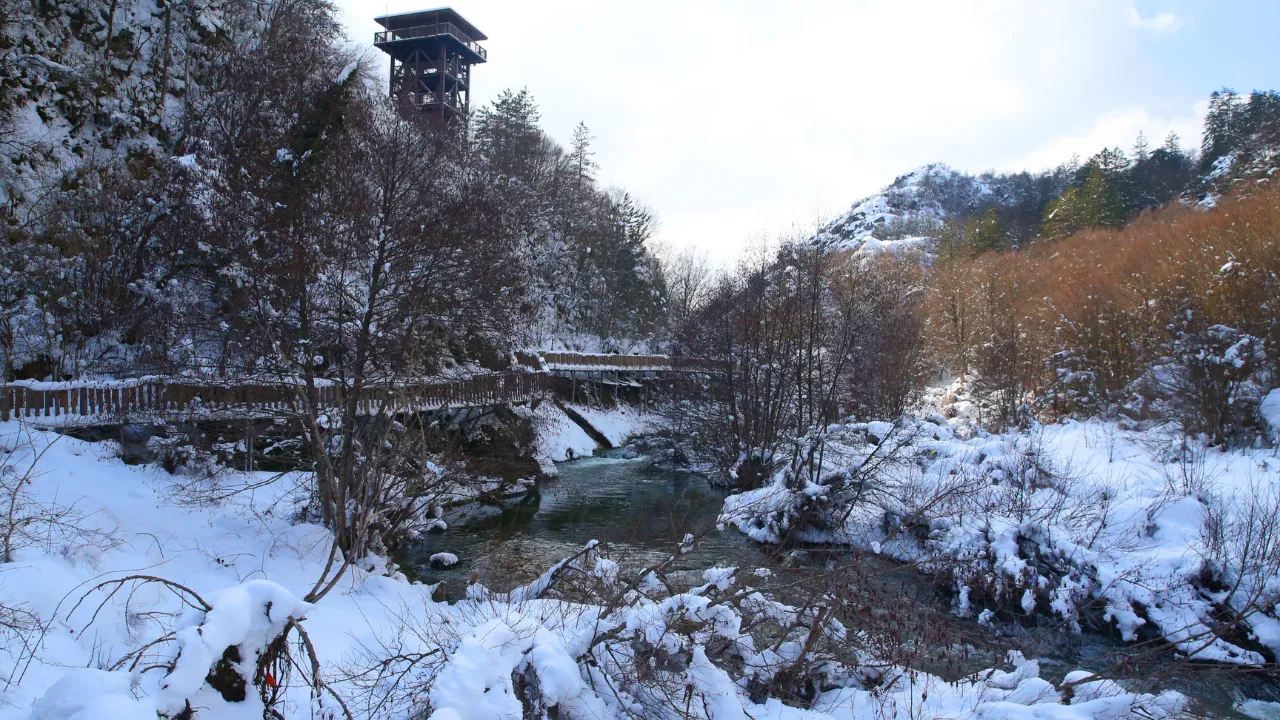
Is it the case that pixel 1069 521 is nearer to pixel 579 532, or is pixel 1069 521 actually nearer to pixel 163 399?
pixel 579 532

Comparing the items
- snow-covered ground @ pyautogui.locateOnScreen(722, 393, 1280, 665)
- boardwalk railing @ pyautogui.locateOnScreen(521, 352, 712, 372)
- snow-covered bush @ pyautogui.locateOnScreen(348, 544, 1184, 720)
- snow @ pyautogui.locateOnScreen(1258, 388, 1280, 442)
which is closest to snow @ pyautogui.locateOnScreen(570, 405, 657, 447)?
boardwalk railing @ pyautogui.locateOnScreen(521, 352, 712, 372)

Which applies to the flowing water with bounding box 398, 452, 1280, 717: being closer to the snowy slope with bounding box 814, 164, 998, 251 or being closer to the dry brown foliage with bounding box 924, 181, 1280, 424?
the dry brown foliage with bounding box 924, 181, 1280, 424

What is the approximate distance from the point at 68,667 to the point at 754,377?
17.6 meters

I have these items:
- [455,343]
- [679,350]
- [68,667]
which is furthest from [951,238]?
[68,667]

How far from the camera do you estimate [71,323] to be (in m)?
16.6

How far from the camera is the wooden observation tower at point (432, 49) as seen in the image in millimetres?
46938

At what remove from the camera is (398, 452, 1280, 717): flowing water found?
897 cm

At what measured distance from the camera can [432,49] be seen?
4803 centimetres

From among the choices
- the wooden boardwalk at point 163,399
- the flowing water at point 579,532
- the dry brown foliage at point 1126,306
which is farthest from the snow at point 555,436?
the dry brown foliage at point 1126,306

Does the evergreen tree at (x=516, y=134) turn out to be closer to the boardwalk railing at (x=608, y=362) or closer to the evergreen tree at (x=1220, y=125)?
the boardwalk railing at (x=608, y=362)

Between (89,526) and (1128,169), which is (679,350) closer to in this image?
(89,526)

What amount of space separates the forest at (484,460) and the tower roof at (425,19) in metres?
19.2

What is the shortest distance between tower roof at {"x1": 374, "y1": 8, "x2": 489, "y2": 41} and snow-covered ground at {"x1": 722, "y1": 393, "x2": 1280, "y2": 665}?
41.9 metres

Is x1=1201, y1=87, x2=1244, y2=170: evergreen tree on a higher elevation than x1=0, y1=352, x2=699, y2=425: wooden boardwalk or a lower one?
higher
